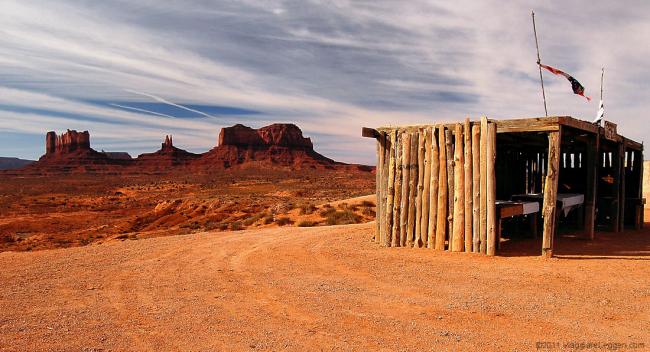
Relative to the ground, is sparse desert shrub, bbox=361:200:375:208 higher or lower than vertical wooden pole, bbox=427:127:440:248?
lower

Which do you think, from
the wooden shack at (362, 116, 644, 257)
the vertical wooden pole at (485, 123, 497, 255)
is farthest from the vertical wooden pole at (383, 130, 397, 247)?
the vertical wooden pole at (485, 123, 497, 255)

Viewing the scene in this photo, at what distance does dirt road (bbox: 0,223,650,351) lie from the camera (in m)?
4.47

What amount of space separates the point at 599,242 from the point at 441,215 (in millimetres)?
3988

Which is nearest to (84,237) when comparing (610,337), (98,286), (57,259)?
(57,259)

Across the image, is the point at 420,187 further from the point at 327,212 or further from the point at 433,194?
the point at 327,212

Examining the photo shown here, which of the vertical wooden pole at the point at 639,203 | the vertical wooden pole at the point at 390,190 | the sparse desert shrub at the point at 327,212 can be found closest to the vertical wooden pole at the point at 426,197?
the vertical wooden pole at the point at 390,190

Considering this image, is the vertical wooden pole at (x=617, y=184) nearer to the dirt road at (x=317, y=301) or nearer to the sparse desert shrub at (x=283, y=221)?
the dirt road at (x=317, y=301)

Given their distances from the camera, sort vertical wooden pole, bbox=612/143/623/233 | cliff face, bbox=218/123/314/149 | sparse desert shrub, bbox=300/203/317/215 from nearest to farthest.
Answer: vertical wooden pole, bbox=612/143/623/233 → sparse desert shrub, bbox=300/203/317/215 → cliff face, bbox=218/123/314/149

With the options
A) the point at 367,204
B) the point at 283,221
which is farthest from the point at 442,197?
the point at 367,204

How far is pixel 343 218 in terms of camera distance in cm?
1755

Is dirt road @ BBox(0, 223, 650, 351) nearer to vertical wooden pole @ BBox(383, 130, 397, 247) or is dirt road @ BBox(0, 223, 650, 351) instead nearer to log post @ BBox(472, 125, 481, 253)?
log post @ BBox(472, 125, 481, 253)

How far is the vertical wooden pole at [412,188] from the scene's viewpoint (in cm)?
984

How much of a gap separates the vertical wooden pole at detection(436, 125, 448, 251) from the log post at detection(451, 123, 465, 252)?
0.78 feet

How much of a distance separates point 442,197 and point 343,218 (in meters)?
8.47
